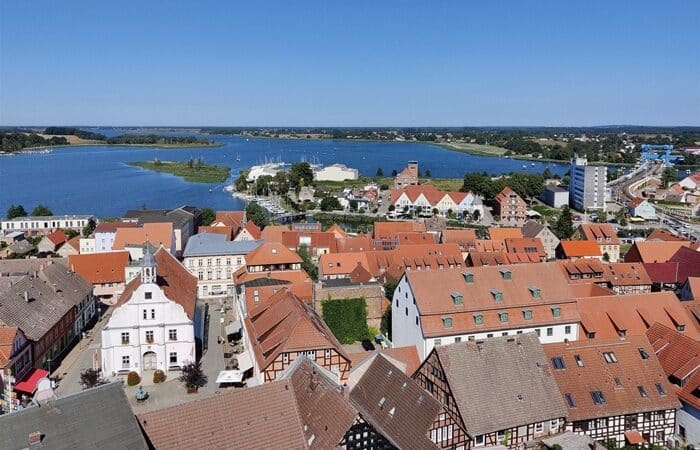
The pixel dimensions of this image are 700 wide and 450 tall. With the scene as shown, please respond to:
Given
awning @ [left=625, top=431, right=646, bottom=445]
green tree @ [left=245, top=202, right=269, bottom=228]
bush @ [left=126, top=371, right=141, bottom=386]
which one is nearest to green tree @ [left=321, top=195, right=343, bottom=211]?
green tree @ [left=245, top=202, right=269, bottom=228]

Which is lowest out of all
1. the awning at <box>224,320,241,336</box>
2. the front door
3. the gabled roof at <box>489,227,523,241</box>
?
the front door

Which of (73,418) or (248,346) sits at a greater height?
(73,418)

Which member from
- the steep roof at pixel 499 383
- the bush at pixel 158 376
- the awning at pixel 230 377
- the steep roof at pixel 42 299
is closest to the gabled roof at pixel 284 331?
the awning at pixel 230 377

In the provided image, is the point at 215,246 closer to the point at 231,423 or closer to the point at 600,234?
the point at 231,423

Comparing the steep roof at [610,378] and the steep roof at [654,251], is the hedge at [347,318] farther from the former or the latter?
the steep roof at [654,251]

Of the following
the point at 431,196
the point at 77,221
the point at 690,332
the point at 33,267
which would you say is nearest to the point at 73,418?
the point at 690,332

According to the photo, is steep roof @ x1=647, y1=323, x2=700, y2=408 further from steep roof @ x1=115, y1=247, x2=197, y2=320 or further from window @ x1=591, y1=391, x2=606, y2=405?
steep roof @ x1=115, y1=247, x2=197, y2=320

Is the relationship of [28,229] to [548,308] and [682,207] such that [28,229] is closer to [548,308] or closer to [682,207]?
[548,308]
